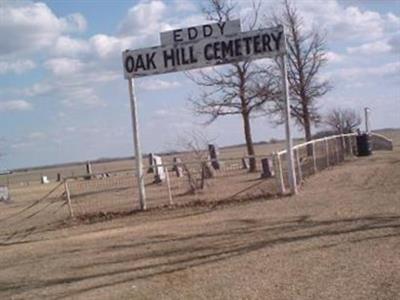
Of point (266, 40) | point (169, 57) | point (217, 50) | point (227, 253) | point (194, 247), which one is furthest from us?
point (169, 57)

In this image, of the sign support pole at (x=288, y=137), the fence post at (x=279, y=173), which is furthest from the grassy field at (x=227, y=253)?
the fence post at (x=279, y=173)

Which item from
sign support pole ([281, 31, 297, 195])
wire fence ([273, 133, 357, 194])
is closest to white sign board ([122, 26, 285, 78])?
sign support pole ([281, 31, 297, 195])

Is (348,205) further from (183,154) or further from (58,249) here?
(183,154)

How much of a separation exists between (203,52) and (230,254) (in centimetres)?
847

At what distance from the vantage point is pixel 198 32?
18188 millimetres

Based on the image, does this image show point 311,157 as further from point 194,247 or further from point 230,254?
point 230,254

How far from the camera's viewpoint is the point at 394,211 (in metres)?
13.0

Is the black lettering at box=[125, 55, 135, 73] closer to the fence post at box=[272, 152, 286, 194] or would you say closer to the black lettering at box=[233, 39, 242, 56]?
the black lettering at box=[233, 39, 242, 56]

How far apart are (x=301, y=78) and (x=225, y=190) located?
20.8 meters

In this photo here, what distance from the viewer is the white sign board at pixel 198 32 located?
18.0m

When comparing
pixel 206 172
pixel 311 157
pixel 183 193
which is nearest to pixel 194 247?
pixel 183 193

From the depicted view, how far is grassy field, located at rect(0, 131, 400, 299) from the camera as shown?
8562 mm

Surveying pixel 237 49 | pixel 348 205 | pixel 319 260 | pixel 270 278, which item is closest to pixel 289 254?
pixel 319 260

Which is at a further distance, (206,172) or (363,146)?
(363,146)
